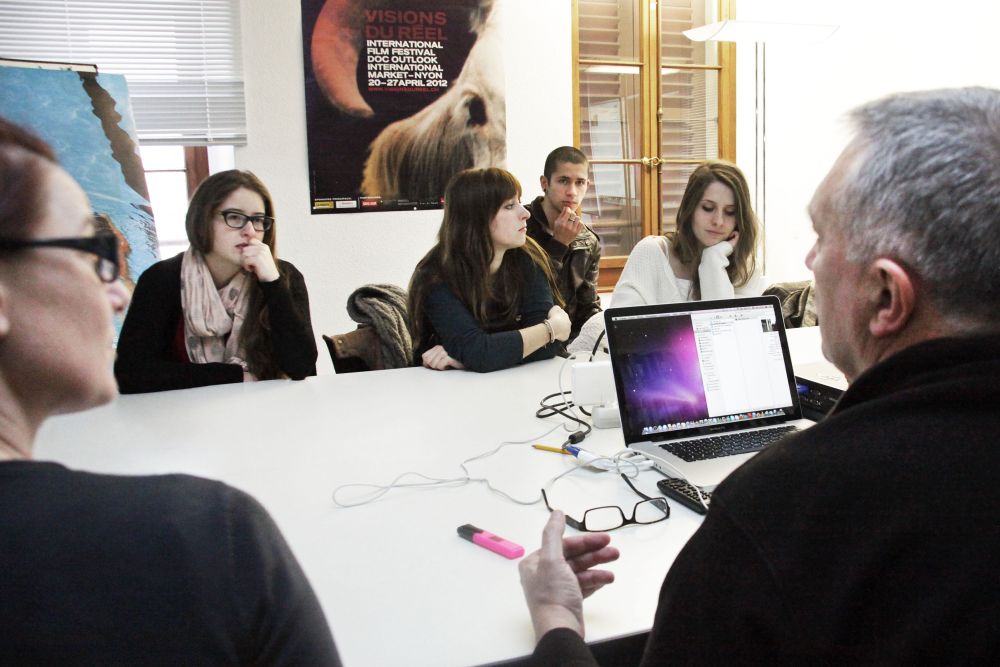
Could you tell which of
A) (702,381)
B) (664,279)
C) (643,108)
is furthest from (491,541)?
(643,108)

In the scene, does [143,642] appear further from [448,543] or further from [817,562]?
[448,543]

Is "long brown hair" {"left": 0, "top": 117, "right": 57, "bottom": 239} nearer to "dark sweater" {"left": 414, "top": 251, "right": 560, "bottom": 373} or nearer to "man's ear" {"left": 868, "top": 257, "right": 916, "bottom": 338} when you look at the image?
"man's ear" {"left": 868, "top": 257, "right": 916, "bottom": 338}

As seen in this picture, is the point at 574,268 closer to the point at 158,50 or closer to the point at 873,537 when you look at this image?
the point at 158,50

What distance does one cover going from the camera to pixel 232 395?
7.76 feet

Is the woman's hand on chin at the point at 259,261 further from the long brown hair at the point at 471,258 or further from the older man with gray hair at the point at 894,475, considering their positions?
the older man with gray hair at the point at 894,475

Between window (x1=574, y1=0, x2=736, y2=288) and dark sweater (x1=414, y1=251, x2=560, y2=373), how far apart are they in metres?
2.19

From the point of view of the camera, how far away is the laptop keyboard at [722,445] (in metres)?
1.63

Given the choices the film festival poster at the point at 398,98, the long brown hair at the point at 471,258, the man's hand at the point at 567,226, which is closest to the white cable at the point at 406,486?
the long brown hair at the point at 471,258

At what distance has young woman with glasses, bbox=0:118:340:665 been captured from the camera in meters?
0.55

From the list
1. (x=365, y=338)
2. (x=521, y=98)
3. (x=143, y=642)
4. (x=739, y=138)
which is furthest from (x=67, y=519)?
(x=739, y=138)

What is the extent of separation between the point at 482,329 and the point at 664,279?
0.73 metres

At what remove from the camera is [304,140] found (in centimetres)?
420

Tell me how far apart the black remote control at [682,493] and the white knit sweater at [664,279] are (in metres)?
1.39

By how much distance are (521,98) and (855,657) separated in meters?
4.20
